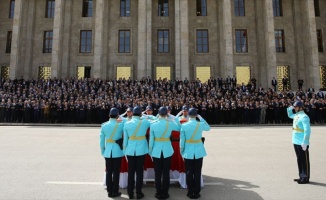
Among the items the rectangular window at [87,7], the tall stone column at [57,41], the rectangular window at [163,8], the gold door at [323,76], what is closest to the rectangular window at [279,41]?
the gold door at [323,76]

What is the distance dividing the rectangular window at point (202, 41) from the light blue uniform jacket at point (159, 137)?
91.4 ft

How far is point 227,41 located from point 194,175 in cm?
2612

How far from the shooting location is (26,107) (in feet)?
67.8

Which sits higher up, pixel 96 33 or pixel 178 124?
pixel 96 33

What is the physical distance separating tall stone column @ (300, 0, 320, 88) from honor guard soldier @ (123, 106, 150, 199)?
30.8 metres

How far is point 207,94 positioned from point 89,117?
1042 centimetres

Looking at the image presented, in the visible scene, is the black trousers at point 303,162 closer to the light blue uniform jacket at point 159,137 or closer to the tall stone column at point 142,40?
the light blue uniform jacket at point 159,137

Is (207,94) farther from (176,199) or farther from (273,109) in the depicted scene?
(176,199)

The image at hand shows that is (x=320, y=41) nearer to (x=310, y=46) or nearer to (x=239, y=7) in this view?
(x=310, y=46)

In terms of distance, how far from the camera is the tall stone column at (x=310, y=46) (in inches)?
1165

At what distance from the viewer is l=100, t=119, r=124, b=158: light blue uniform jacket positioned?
5.15m

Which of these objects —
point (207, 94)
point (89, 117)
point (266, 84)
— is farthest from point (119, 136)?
point (266, 84)

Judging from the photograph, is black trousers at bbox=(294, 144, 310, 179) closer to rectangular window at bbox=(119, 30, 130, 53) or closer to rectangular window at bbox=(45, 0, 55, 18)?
rectangular window at bbox=(119, 30, 130, 53)

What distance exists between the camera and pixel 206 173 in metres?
6.66
